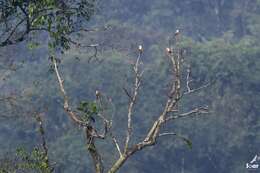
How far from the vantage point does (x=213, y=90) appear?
34844 millimetres

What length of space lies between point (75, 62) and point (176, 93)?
29.9m

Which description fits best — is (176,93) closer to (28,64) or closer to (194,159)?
(194,159)

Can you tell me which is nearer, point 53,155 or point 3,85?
point 53,155

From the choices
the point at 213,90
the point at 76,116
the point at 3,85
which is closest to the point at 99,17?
the point at 3,85

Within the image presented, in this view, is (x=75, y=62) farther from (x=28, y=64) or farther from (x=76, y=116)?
(x=76, y=116)

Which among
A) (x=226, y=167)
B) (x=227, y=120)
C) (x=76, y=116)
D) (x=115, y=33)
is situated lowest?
(x=226, y=167)

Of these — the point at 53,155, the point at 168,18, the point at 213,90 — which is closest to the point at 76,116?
the point at 53,155

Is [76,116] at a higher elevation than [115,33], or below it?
higher

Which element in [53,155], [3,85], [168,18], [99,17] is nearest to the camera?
[53,155]

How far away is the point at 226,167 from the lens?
3559 cm

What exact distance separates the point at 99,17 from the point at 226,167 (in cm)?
1389

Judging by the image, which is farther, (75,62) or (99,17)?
(99,17)

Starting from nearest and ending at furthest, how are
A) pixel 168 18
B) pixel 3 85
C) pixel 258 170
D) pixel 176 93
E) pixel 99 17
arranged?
1. pixel 176 93
2. pixel 258 170
3. pixel 3 85
4. pixel 99 17
5. pixel 168 18

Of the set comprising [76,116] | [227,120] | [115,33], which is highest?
[76,116]
